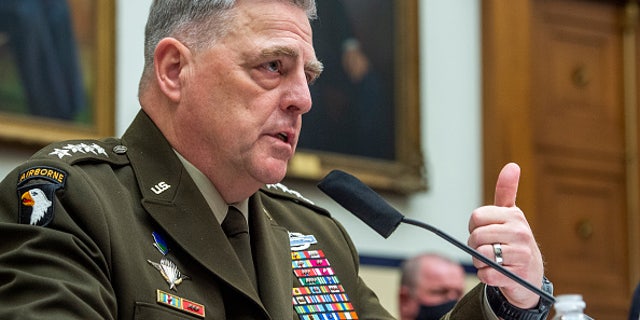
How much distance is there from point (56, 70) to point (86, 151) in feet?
10.9

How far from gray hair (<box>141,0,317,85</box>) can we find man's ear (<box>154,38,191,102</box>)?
0.9 inches

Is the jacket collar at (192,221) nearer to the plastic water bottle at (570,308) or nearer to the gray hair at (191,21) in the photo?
the gray hair at (191,21)

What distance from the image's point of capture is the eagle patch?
2518mm

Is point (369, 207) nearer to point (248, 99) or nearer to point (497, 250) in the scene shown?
point (497, 250)

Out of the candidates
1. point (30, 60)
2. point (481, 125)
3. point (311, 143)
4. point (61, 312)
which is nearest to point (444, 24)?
point (481, 125)

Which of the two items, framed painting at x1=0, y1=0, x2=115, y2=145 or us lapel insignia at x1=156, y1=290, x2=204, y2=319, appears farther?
framed painting at x1=0, y1=0, x2=115, y2=145

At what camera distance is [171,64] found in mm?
2979

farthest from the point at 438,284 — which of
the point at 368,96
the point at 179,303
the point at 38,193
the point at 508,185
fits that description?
the point at 38,193

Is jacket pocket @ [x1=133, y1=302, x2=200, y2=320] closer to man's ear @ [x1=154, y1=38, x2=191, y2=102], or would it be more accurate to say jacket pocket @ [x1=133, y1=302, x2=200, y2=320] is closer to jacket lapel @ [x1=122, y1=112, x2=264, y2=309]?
jacket lapel @ [x1=122, y1=112, x2=264, y2=309]

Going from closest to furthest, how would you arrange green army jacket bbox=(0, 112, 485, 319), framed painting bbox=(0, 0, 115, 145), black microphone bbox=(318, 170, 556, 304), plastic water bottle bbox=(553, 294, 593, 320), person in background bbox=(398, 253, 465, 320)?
1. plastic water bottle bbox=(553, 294, 593, 320)
2. green army jacket bbox=(0, 112, 485, 319)
3. black microphone bbox=(318, 170, 556, 304)
4. framed painting bbox=(0, 0, 115, 145)
5. person in background bbox=(398, 253, 465, 320)

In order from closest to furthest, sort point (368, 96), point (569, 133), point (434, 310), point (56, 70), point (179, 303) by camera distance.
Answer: point (179, 303), point (56, 70), point (434, 310), point (368, 96), point (569, 133)

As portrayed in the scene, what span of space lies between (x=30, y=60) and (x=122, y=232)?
11.3 feet

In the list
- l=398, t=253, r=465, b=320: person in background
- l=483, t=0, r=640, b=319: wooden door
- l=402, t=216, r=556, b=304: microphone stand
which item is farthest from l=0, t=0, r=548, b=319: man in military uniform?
l=483, t=0, r=640, b=319: wooden door

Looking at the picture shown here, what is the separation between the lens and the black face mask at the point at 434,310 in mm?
6324
